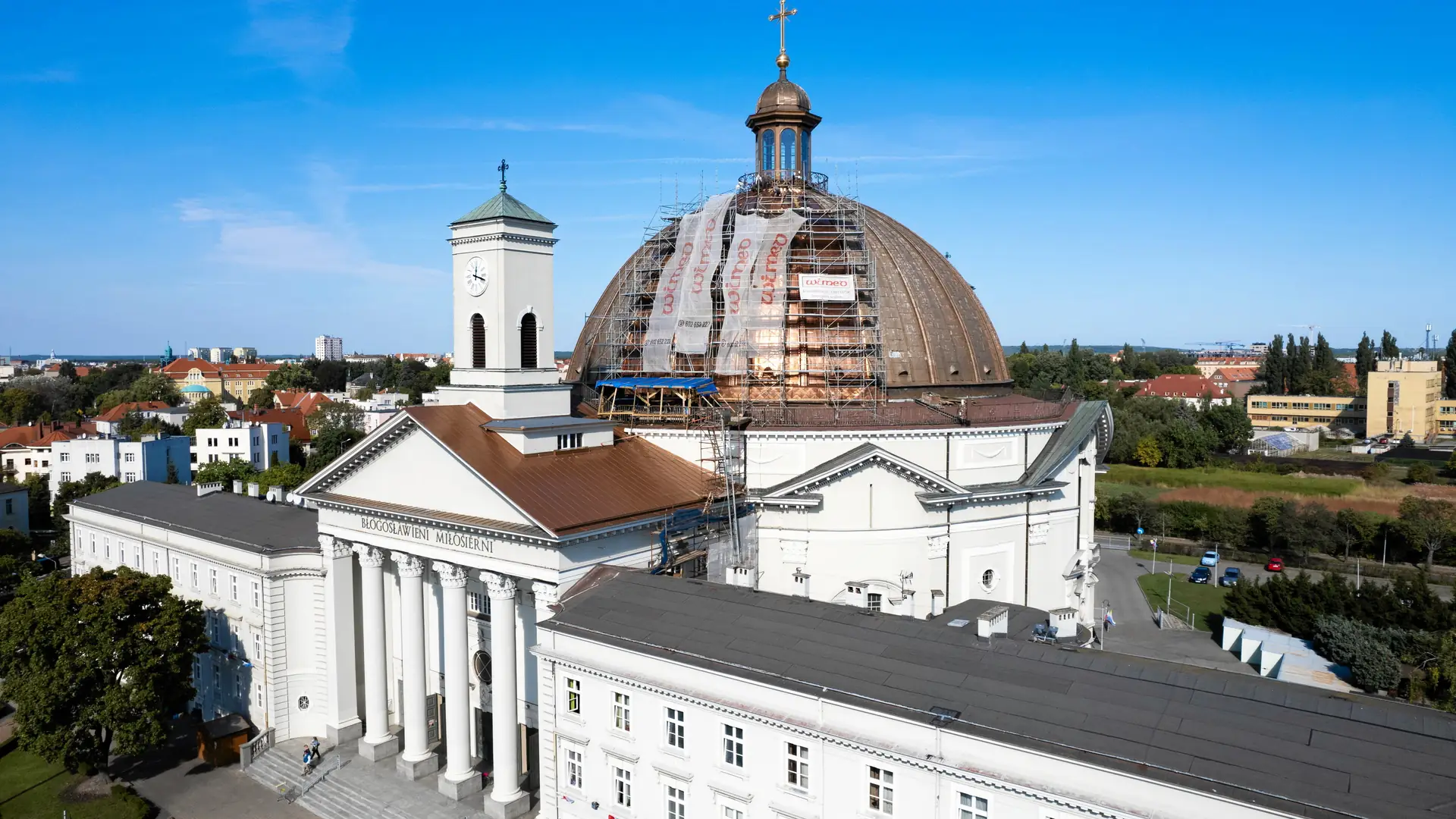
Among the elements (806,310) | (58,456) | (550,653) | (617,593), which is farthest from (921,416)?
(58,456)

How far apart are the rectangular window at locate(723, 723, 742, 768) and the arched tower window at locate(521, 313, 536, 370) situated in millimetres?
15985

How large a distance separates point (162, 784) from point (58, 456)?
56.7 metres

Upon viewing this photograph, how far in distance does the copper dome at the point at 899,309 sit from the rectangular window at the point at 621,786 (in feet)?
48.2

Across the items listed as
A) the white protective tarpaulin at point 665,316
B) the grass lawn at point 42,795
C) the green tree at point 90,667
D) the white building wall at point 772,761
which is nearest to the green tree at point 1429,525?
the white protective tarpaulin at point 665,316

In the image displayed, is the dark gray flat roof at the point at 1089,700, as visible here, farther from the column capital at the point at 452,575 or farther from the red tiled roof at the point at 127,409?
the red tiled roof at the point at 127,409

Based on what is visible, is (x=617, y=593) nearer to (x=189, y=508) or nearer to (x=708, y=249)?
(x=708, y=249)

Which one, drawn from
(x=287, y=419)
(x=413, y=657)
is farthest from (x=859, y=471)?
(x=287, y=419)

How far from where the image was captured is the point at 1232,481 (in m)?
83.4

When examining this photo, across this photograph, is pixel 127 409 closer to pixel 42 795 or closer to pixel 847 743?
pixel 42 795

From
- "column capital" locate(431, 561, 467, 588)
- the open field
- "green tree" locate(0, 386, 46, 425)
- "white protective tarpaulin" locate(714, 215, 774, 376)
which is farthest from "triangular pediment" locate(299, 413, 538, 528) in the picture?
"green tree" locate(0, 386, 46, 425)

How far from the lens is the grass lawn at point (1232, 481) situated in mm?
77688

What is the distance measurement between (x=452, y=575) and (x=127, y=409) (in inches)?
3942

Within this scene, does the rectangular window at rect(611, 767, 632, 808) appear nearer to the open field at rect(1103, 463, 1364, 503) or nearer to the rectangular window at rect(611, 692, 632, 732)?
the rectangular window at rect(611, 692, 632, 732)

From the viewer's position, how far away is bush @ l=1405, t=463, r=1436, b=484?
3120 inches
